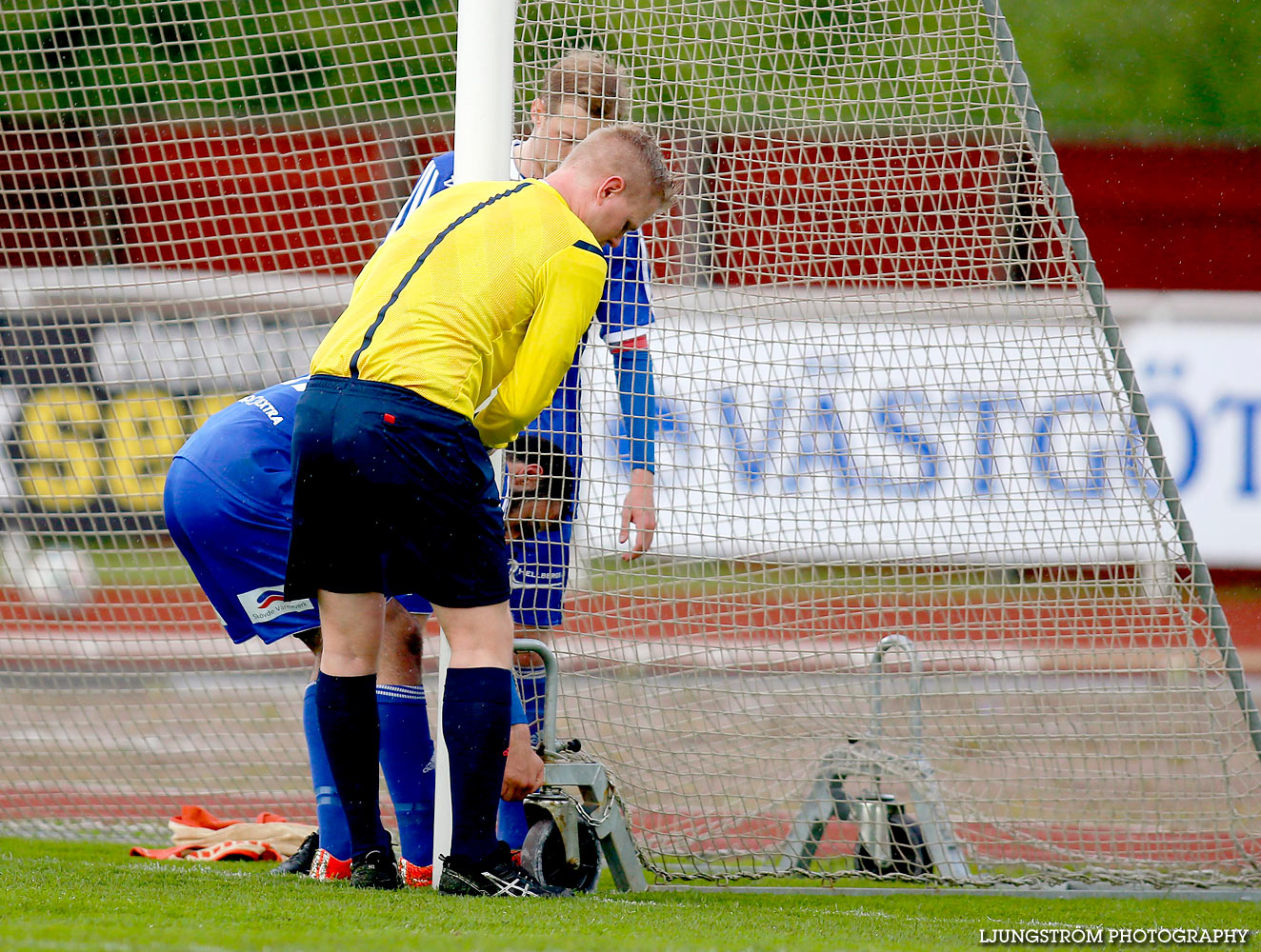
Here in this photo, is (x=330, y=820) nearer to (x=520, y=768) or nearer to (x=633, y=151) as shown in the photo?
(x=520, y=768)

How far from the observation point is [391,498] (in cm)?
229

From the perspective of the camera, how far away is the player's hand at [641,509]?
2.90 metres

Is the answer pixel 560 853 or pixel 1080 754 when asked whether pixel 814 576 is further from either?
pixel 560 853

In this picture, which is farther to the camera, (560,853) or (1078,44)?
(1078,44)

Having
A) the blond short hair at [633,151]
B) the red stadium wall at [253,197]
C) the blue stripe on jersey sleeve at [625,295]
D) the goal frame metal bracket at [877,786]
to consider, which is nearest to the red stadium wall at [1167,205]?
the red stadium wall at [253,197]

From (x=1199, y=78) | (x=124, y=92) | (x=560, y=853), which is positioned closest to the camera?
(x=560, y=853)

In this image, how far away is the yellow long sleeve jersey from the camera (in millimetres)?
2334

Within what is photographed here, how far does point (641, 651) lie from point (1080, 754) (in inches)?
48.4

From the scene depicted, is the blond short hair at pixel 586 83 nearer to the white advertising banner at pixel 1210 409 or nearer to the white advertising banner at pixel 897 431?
the white advertising banner at pixel 897 431

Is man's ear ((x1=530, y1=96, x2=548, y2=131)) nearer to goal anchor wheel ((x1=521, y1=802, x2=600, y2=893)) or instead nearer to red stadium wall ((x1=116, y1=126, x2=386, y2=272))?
goal anchor wheel ((x1=521, y1=802, x2=600, y2=893))

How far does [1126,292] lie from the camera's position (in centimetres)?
884

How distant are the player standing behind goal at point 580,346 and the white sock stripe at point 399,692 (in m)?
0.40

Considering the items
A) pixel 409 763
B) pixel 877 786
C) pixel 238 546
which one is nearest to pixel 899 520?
pixel 877 786

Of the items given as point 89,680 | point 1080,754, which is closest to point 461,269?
point 1080,754
